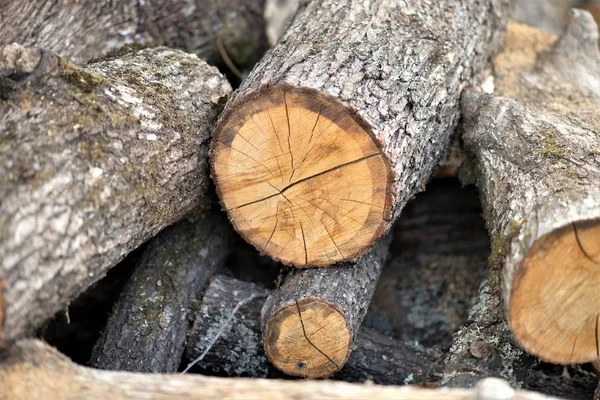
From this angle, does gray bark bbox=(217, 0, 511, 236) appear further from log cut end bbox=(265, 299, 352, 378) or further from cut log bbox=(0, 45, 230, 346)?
log cut end bbox=(265, 299, 352, 378)

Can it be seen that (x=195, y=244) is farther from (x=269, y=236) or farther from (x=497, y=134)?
(x=497, y=134)

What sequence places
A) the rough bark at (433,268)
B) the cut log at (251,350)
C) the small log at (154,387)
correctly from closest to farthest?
the small log at (154,387) < the cut log at (251,350) < the rough bark at (433,268)

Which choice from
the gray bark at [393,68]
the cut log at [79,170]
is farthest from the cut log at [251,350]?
the gray bark at [393,68]

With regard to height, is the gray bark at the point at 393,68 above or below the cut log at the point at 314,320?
above

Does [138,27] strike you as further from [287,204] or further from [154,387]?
[154,387]

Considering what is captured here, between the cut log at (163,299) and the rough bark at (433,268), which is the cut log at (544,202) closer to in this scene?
the rough bark at (433,268)

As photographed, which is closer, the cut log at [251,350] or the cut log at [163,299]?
the cut log at [163,299]

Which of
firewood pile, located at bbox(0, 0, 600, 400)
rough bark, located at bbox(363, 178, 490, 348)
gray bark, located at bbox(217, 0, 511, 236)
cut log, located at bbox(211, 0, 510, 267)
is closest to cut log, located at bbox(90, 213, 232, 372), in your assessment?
firewood pile, located at bbox(0, 0, 600, 400)

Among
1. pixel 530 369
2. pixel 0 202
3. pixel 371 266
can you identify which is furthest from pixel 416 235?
pixel 0 202
